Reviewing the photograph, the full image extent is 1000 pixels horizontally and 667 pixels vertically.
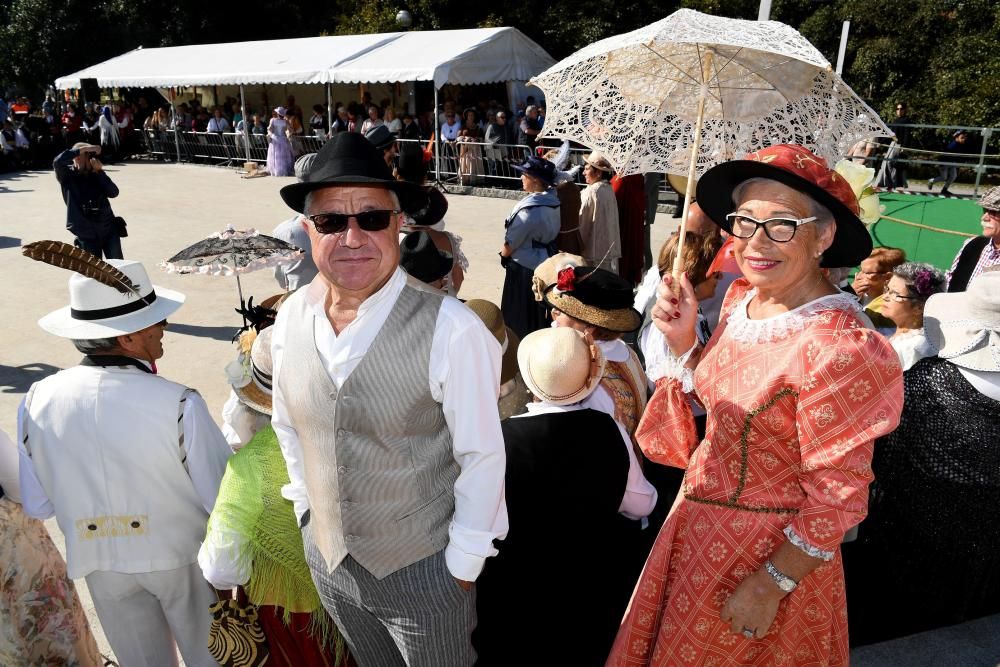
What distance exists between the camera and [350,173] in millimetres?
1832

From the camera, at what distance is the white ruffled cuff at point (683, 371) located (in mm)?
2291

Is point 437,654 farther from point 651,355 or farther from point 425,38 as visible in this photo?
point 425,38

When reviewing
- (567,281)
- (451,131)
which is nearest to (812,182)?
(567,281)

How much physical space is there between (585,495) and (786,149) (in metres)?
1.22

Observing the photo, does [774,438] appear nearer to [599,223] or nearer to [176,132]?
[599,223]

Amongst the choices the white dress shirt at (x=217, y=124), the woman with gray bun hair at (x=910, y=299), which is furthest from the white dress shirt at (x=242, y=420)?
the white dress shirt at (x=217, y=124)

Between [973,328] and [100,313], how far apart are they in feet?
9.88

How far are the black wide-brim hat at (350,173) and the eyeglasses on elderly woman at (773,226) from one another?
0.86m

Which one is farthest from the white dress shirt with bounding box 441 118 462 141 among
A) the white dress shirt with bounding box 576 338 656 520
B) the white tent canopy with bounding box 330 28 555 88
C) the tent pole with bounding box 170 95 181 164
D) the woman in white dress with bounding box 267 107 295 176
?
the white dress shirt with bounding box 576 338 656 520

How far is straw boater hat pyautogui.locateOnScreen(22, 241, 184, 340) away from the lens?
231 cm

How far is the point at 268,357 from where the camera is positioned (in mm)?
2387

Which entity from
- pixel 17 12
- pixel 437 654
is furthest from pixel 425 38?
pixel 17 12

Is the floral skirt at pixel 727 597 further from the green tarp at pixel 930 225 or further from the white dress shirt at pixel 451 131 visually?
the white dress shirt at pixel 451 131

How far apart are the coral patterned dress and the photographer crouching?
23.4 ft
